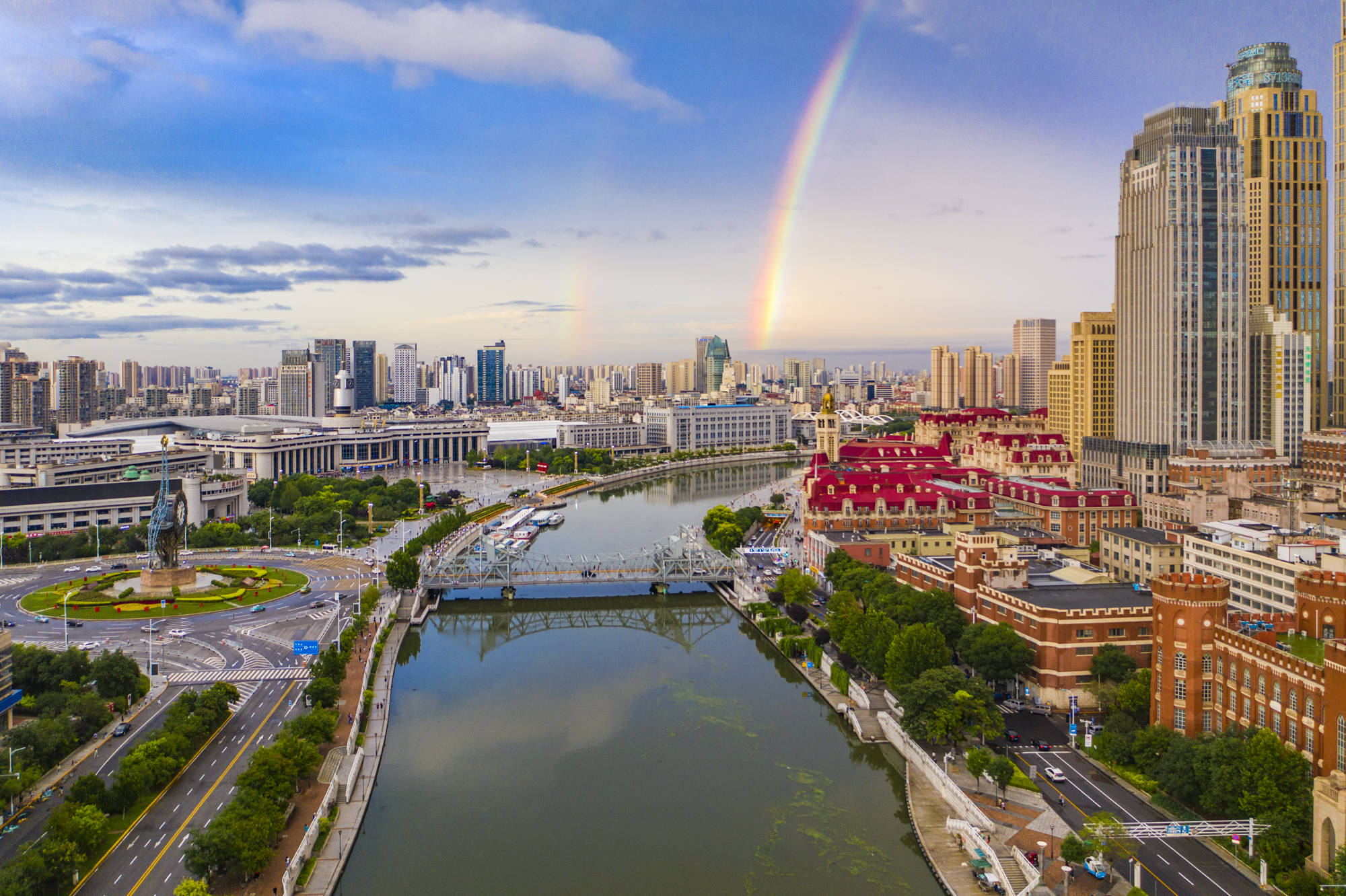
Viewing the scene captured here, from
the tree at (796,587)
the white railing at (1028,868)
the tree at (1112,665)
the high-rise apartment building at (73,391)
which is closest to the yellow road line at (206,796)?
the white railing at (1028,868)

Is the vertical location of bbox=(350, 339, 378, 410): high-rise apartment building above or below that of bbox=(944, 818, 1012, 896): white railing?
above

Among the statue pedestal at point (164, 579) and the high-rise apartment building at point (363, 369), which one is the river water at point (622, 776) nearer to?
the statue pedestal at point (164, 579)

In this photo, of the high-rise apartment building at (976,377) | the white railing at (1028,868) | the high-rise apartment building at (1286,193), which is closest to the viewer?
the white railing at (1028,868)

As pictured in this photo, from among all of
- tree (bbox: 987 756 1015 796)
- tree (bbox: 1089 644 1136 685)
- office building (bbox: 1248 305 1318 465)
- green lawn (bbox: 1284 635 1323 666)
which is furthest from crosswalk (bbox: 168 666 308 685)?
office building (bbox: 1248 305 1318 465)

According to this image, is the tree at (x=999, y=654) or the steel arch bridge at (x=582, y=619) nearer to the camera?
the tree at (x=999, y=654)

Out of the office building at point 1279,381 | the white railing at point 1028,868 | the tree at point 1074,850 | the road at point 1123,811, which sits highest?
the office building at point 1279,381

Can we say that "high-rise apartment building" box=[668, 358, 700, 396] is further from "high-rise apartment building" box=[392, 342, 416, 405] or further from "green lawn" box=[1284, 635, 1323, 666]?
"green lawn" box=[1284, 635, 1323, 666]
